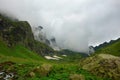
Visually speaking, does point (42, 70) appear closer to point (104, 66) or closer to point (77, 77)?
point (77, 77)

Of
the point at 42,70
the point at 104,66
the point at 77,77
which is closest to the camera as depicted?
the point at 77,77

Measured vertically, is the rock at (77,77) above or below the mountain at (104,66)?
below

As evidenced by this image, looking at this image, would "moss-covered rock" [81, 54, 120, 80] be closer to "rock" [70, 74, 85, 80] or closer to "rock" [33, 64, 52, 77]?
"rock" [70, 74, 85, 80]

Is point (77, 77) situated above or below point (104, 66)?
below

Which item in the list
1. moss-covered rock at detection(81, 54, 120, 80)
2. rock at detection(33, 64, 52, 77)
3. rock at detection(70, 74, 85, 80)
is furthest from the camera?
rock at detection(33, 64, 52, 77)

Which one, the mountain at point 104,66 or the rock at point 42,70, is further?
the rock at point 42,70

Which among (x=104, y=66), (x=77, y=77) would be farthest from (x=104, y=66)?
(x=77, y=77)

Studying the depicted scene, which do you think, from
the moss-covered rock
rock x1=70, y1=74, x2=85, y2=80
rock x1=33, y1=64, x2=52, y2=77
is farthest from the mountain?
rock x1=33, y1=64, x2=52, y2=77

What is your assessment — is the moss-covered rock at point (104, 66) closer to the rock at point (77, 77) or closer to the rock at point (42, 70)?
the rock at point (77, 77)

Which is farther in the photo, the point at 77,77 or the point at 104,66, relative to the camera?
the point at 104,66

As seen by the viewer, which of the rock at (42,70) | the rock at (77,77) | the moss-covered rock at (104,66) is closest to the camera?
the rock at (77,77)

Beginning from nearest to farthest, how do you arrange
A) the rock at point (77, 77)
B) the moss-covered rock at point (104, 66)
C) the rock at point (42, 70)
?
the rock at point (77, 77) < the moss-covered rock at point (104, 66) < the rock at point (42, 70)

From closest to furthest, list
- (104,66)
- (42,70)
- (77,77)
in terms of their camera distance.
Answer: (77,77) → (42,70) → (104,66)

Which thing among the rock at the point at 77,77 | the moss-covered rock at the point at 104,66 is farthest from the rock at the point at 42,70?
the moss-covered rock at the point at 104,66
